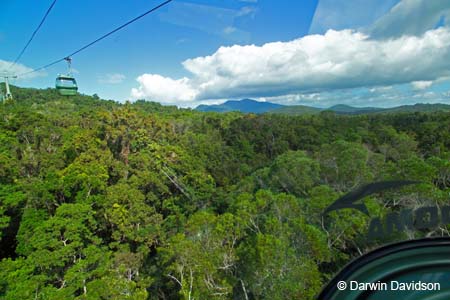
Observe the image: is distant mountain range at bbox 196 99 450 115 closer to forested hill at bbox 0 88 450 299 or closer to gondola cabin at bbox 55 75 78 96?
forested hill at bbox 0 88 450 299

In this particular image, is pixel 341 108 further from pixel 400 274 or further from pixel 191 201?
pixel 191 201

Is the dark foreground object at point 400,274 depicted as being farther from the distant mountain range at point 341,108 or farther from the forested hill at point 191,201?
the distant mountain range at point 341,108

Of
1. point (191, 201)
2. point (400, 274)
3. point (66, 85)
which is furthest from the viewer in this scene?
point (191, 201)

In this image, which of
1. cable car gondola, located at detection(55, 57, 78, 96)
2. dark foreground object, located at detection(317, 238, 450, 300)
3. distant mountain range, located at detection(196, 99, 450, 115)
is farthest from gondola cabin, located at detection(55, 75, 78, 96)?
dark foreground object, located at detection(317, 238, 450, 300)

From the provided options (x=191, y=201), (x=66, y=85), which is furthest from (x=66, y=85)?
(x=191, y=201)

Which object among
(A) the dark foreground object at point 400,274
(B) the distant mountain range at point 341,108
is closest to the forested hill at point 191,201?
(A) the dark foreground object at point 400,274

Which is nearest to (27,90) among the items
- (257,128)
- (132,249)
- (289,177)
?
(257,128)

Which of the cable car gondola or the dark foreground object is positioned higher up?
the cable car gondola

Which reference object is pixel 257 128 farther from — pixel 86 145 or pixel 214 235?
pixel 214 235
